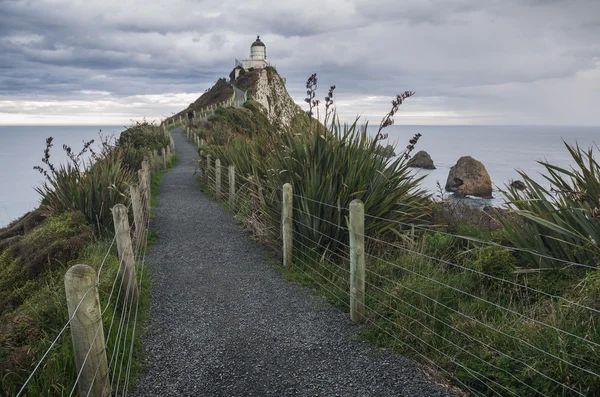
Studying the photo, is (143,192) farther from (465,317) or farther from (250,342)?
(465,317)

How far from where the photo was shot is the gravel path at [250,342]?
11.6 feet

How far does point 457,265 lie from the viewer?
3633mm

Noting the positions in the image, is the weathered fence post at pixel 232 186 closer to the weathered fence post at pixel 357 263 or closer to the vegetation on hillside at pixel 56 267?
the vegetation on hillside at pixel 56 267

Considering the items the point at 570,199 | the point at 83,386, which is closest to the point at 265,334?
the point at 83,386

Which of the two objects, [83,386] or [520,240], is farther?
[520,240]

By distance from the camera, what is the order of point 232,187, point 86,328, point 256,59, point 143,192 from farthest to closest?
point 256,59
point 232,187
point 143,192
point 86,328

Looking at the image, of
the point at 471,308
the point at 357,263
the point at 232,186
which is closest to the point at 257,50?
the point at 232,186

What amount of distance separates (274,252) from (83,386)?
14.9 ft

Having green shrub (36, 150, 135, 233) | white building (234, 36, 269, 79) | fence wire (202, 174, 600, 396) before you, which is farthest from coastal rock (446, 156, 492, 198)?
white building (234, 36, 269, 79)

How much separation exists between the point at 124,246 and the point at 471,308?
3.58 meters

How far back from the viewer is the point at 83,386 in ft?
9.36

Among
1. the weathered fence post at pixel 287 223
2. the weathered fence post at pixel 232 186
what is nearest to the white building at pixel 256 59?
the weathered fence post at pixel 232 186

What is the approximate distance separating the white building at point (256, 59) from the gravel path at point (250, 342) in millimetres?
82635

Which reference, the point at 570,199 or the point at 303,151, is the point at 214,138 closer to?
the point at 303,151
